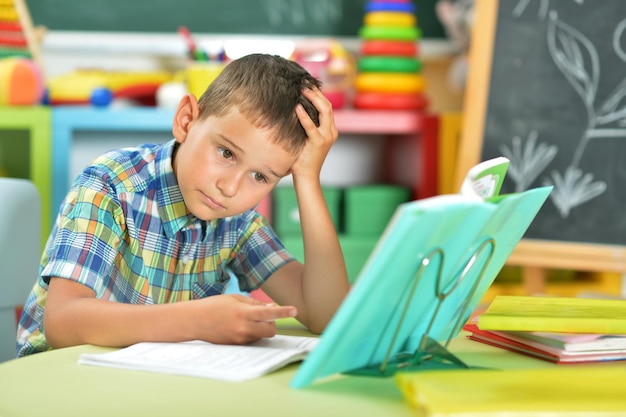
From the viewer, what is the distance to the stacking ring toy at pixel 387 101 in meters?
Answer: 2.87

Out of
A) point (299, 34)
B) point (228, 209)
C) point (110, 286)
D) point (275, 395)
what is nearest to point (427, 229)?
point (275, 395)

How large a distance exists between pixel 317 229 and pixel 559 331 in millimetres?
431

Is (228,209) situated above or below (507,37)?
below

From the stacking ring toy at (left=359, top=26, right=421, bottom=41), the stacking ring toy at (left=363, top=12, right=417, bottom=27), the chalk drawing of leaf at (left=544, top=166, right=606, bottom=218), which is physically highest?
the stacking ring toy at (left=363, top=12, right=417, bottom=27)

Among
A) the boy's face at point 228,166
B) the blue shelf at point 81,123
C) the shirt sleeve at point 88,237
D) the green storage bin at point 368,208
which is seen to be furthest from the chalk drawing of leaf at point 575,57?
the shirt sleeve at point 88,237

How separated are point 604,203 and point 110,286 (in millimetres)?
1718

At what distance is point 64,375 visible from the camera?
30.4 inches

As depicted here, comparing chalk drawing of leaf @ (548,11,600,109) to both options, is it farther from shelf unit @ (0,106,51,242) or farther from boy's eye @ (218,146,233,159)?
boy's eye @ (218,146,233,159)

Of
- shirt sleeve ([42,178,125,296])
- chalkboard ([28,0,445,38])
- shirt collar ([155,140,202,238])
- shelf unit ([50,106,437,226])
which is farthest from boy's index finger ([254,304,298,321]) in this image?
chalkboard ([28,0,445,38])

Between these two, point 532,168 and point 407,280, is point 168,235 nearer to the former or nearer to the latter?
point 407,280

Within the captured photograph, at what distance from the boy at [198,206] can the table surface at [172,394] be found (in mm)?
238

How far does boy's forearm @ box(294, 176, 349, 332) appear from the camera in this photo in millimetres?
1224

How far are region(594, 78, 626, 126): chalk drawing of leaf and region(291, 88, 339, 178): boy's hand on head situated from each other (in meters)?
1.54

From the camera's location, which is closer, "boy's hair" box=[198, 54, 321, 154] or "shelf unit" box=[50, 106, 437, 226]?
"boy's hair" box=[198, 54, 321, 154]
